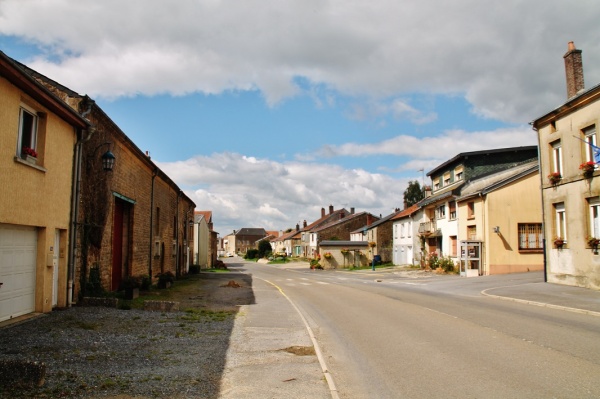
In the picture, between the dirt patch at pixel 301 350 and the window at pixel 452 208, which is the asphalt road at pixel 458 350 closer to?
the dirt patch at pixel 301 350

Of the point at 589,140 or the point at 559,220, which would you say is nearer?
the point at 589,140

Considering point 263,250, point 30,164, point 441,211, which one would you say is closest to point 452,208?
point 441,211

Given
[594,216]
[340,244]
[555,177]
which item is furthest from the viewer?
[340,244]

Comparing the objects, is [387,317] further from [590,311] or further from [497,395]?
[497,395]

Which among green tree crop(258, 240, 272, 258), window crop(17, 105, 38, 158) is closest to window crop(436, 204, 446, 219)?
window crop(17, 105, 38, 158)

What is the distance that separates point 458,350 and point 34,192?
9.32 metres

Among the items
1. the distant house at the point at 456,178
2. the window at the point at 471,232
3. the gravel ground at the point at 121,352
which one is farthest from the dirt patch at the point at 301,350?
the distant house at the point at 456,178

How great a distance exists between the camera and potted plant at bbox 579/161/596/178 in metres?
18.0

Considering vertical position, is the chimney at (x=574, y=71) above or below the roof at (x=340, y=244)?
above

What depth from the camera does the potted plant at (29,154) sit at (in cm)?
1025

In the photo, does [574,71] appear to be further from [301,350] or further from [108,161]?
A: [108,161]

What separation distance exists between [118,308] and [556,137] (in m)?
18.5

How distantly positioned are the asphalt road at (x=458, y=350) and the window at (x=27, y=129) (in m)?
7.61

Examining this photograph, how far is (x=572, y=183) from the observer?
63.6 ft
